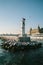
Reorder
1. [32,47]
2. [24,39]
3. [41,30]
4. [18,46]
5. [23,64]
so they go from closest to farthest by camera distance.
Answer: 1. [23,64]
2. [18,46]
3. [32,47]
4. [24,39]
5. [41,30]

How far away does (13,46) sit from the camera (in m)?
36.6

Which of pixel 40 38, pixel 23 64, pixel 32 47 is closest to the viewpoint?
pixel 23 64

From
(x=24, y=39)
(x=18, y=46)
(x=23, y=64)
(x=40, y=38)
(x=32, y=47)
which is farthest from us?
(x=40, y=38)

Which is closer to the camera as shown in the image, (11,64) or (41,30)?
(11,64)

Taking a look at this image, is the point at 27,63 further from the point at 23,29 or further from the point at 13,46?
the point at 23,29

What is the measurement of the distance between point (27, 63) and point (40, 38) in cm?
5602

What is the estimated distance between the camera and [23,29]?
54.2 meters

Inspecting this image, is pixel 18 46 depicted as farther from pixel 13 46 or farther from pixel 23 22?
pixel 23 22

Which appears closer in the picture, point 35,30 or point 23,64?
point 23,64

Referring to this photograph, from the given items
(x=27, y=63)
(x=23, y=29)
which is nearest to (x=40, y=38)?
(x=23, y=29)

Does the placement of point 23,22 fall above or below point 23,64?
above

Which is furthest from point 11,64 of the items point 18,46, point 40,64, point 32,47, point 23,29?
point 23,29

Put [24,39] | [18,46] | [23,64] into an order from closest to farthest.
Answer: [23,64] < [18,46] < [24,39]

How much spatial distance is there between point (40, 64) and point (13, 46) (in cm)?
1592
